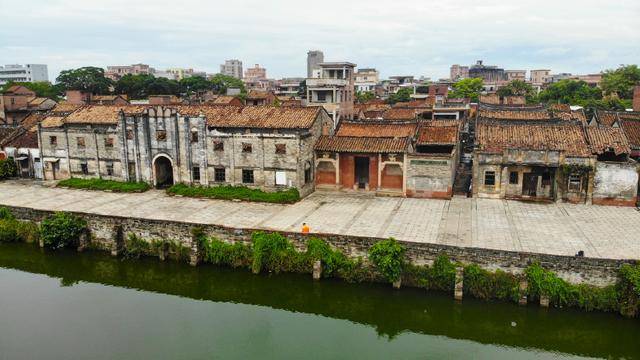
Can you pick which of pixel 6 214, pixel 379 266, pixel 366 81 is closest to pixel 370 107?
pixel 6 214

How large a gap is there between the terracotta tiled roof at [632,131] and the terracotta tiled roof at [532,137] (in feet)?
14.7

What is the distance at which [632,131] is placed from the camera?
116ft

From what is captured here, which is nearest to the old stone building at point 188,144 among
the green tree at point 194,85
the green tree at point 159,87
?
the green tree at point 159,87

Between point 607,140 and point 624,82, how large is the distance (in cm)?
5315

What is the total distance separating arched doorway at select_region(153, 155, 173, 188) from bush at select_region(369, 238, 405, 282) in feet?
65.7

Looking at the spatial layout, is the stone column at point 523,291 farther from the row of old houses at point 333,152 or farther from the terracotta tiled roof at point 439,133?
the terracotta tiled roof at point 439,133

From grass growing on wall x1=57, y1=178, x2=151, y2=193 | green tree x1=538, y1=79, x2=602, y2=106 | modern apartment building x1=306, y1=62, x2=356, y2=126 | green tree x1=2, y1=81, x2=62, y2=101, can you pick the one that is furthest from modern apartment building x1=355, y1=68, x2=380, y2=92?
grass growing on wall x1=57, y1=178, x2=151, y2=193

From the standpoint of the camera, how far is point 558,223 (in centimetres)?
2609

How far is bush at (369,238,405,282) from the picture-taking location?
2119 centimetres

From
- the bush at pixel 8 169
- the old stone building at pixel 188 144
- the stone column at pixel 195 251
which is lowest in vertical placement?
the stone column at pixel 195 251

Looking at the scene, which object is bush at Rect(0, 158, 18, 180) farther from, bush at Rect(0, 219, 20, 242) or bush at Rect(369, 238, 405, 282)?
bush at Rect(369, 238, 405, 282)

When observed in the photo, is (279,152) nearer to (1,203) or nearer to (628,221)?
(1,203)

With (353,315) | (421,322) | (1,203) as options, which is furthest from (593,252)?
(1,203)

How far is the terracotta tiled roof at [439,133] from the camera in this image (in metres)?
34.7
